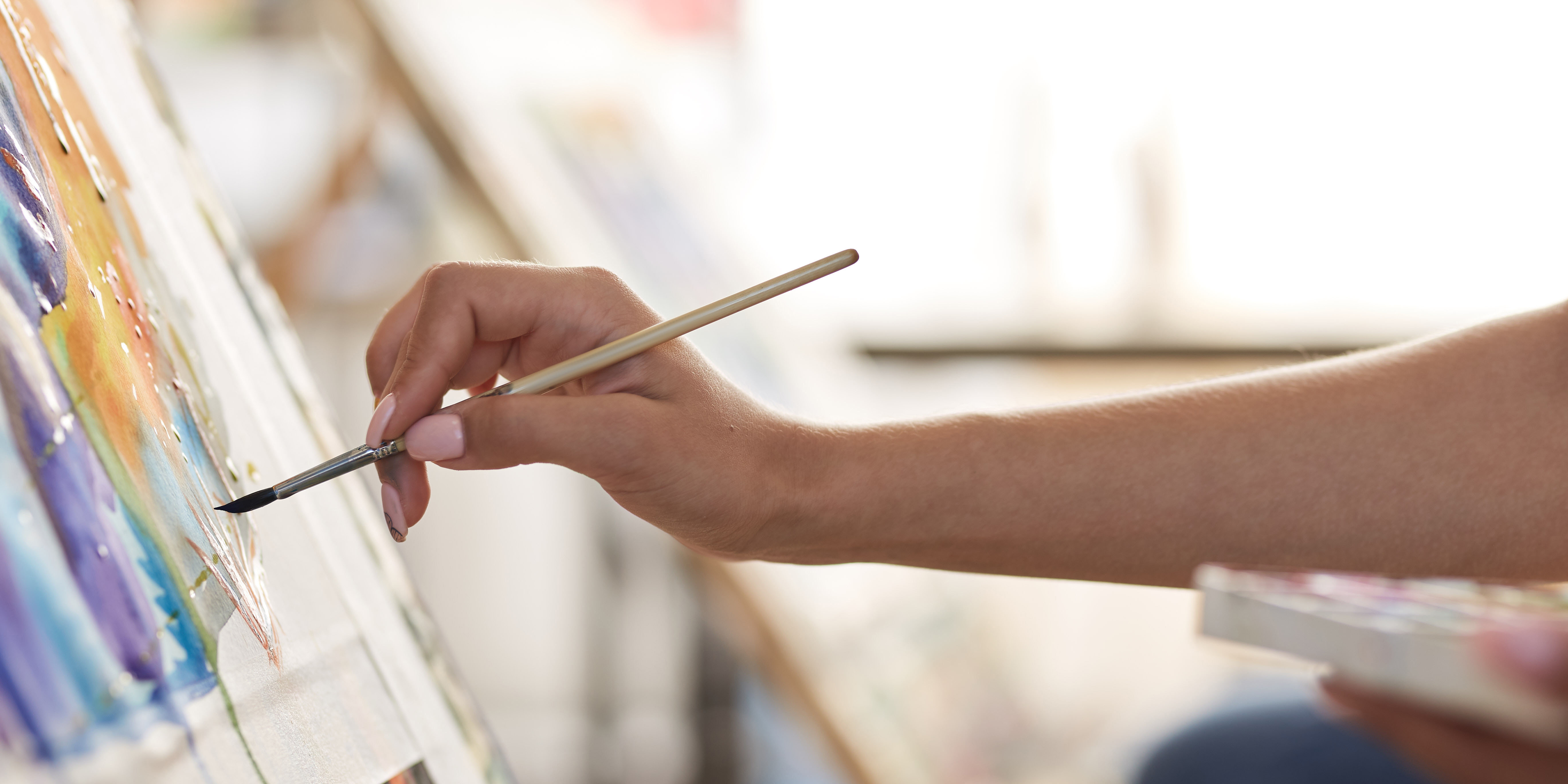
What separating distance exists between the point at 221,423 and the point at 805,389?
58.8 inches

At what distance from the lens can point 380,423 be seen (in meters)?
0.52

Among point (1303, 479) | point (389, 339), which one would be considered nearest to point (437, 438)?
point (389, 339)

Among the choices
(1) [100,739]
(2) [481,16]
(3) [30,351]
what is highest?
(2) [481,16]

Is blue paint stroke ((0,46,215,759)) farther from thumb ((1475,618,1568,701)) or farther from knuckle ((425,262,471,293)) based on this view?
thumb ((1475,618,1568,701))

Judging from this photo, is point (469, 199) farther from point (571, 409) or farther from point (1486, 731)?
point (1486, 731)

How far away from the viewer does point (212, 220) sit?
2.24 feet

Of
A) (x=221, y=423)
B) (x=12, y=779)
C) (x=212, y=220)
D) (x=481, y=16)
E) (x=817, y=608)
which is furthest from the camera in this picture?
(x=481, y=16)

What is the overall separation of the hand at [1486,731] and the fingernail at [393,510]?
38 cm

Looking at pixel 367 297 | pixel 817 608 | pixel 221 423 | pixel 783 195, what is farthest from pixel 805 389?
pixel 221 423

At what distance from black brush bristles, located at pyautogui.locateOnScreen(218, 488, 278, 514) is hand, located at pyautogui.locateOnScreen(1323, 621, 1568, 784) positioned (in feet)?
1.31

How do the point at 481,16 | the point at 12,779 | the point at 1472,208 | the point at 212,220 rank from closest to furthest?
the point at 12,779
the point at 212,220
the point at 1472,208
the point at 481,16

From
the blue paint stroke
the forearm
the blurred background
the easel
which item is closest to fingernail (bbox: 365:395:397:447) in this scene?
the blue paint stroke

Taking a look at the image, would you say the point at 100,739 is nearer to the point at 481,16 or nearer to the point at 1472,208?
the point at 1472,208

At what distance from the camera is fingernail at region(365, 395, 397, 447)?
0.52 metres
